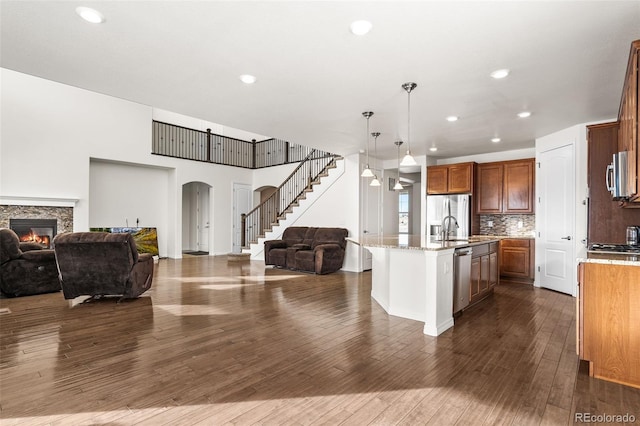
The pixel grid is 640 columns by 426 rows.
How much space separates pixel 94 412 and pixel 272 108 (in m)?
3.66

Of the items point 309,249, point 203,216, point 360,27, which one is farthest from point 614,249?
point 203,216

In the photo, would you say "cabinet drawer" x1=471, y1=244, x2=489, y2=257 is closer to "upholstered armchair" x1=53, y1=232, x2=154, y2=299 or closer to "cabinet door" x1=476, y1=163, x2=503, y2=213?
"cabinet door" x1=476, y1=163, x2=503, y2=213

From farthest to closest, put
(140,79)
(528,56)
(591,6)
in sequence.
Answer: (140,79), (528,56), (591,6)

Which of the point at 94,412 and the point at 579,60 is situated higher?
the point at 579,60

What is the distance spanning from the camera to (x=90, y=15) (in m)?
2.40

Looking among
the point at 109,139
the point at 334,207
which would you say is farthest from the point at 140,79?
the point at 109,139

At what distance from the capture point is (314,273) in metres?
7.19

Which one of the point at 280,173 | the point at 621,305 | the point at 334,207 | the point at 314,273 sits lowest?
the point at 314,273

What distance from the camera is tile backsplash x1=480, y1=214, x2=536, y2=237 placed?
6.79m

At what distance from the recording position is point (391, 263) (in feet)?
13.5

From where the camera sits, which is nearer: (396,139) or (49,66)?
(49,66)

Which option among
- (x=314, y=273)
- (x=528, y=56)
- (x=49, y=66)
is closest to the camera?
(x=528, y=56)

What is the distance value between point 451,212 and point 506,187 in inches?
45.5

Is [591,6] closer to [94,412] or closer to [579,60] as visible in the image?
[579,60]
